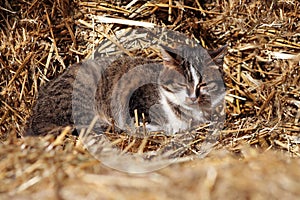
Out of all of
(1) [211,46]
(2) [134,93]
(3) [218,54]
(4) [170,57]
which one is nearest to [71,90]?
(2) [134,93]

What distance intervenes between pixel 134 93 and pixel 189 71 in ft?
1.73

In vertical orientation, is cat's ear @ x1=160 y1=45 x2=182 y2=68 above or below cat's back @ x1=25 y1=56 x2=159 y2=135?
above

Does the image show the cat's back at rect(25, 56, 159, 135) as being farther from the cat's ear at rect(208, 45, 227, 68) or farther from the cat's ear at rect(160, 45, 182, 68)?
the cat's ear at rect(208, 45, 227, 68)

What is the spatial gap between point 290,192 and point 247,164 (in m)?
0.32

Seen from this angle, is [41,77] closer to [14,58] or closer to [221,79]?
[14,58]

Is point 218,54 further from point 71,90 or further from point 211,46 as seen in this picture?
point 71,90

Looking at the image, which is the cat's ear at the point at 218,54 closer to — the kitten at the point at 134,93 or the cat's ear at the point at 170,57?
the kitten at the point at 134,93

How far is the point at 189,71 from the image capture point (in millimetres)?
3920

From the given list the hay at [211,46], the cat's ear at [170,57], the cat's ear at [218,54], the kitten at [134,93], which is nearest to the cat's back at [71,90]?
the kitten at [134,93]

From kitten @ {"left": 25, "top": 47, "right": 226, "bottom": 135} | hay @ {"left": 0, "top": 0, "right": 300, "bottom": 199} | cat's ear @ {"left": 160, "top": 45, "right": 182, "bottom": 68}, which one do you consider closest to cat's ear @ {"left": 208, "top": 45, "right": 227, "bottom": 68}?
kitten @ {"left": 25, "top": 47, "right": 226, "bottom": 135}

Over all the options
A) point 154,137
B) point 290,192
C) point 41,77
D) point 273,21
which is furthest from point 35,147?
point 273,21

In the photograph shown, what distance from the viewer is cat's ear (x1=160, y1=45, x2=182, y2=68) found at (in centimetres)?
391

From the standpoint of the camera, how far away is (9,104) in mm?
4059

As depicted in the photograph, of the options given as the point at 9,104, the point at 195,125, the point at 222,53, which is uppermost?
the point at 222,53
